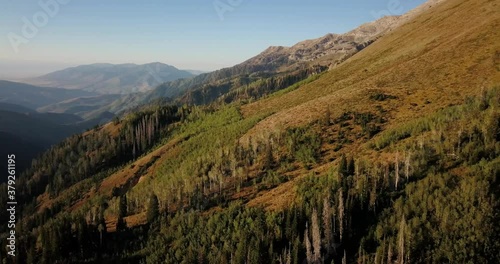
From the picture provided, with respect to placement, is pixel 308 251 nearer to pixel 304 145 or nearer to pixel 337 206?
pixel 337 206

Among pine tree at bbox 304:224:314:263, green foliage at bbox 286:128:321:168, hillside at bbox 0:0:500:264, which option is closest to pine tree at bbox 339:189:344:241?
hillside at bbox 0:0:500:264

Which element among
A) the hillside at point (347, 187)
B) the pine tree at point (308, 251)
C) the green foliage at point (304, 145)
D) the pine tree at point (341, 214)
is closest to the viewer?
the hillside at point (347, 187)

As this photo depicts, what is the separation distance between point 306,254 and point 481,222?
104 ft

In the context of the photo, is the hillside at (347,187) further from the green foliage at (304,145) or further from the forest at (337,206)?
the green foliage at (304,145)

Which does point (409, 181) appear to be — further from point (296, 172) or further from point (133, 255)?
point (133, 255)

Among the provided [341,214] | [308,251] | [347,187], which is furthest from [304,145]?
[308,251]

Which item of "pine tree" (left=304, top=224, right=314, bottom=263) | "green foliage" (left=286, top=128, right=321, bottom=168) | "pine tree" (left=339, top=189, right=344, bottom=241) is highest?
"green foliage" (left=286, top=128, right=321, bottom=168)

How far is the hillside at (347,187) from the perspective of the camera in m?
70.8

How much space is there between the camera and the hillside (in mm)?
70750

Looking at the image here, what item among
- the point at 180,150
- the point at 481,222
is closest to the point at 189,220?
the point at 481,222

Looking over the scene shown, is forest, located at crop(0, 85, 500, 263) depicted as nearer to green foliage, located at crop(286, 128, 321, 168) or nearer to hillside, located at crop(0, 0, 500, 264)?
hillside, located at crop(0, 0, 500, 264)

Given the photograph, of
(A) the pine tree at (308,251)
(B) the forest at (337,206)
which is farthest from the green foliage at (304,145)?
(A) the pine tree at (308,251)

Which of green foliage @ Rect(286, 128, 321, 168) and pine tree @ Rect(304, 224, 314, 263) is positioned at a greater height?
green foliage @ Rect(286, 128, 321, 168)

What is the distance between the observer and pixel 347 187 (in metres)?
88.8
